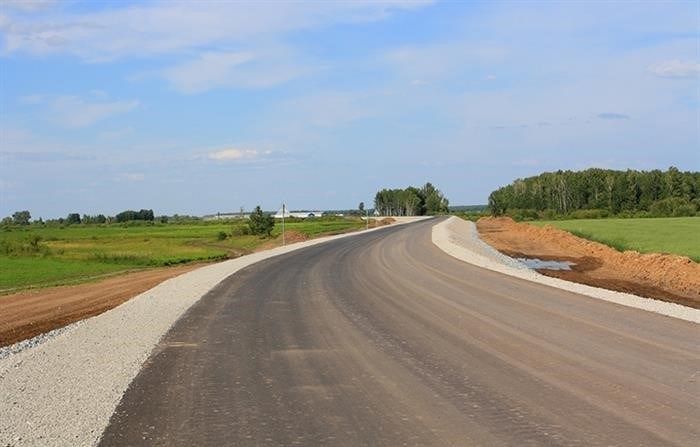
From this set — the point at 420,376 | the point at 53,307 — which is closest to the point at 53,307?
the point at 53,307

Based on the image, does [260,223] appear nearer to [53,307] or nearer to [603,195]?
[53,307]

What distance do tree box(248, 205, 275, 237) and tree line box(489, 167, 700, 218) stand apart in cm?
6859

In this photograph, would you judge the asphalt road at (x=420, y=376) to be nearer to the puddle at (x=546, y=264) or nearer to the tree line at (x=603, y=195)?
the puddle at (x=546, y=264)

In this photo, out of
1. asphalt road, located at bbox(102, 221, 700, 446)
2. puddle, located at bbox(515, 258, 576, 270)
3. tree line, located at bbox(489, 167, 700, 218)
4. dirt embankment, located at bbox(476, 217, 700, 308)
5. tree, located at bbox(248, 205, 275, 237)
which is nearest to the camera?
asphalt road, located at bbox(102, 221, 700, 446)

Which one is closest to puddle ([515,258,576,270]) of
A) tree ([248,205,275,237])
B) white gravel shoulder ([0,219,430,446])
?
white gravel shoulder ([0,219,430,446])

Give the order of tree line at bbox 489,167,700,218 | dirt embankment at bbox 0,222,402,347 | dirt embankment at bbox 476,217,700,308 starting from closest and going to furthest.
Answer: dirt embankment at bbox 0,222,402,347, dirt embankment at bbox 476,217,700,308, tree line at bbox 489,167,700,218

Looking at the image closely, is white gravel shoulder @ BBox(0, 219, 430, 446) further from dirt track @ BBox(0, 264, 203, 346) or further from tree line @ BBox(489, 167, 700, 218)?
tree line @ BBox(489, 167, 700, 218)

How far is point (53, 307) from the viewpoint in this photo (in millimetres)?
22844

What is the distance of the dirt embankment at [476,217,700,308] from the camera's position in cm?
2380

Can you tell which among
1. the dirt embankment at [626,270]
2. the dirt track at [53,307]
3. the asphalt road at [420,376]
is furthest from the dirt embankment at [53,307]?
the dirt embankment at [626,270]

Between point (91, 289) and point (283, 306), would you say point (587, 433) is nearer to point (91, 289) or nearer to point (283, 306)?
point (283, 306)

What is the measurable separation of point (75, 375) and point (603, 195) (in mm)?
158326

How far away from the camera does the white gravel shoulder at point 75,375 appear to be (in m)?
6.77

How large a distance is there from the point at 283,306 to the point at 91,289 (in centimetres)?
1553
